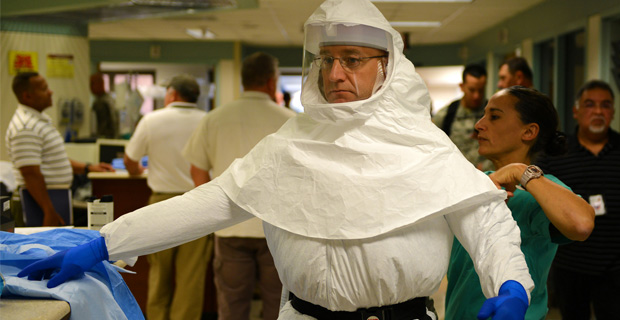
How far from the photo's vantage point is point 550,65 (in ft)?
22.2

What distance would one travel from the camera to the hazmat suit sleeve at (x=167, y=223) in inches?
59.7

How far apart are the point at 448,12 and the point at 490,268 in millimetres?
6578

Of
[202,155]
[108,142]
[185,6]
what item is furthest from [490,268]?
[108,142]

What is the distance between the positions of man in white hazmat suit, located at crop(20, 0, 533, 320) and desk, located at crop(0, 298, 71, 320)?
0.27ft

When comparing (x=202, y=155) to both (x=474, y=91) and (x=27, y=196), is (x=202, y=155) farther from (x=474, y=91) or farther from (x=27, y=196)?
(x=474, y=91)

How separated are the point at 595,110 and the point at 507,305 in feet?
6.50

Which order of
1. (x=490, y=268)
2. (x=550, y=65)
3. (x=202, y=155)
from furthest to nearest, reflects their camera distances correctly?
1. (x=550, y=65)
2. (x=202, y=155)
3. (x=490, y=268)

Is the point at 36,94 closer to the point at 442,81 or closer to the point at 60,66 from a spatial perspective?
the point at 60,66

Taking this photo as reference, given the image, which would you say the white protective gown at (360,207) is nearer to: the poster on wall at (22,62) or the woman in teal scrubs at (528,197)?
the woman in teal scrubs at (528,197)

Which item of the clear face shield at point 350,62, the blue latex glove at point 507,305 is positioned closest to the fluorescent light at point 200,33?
the clear face shield at point 350,62

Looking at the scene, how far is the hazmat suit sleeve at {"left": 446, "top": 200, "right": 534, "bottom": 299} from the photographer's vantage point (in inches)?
54.2

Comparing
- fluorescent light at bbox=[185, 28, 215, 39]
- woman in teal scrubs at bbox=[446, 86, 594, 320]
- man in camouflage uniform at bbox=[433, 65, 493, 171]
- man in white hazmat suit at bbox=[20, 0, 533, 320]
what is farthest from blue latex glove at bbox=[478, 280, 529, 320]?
fluorescent light at bbox=[185, 28, 215, 39]

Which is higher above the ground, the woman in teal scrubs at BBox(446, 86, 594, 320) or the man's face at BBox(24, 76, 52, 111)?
the man's face at BBox(24, 76, 52, 111)

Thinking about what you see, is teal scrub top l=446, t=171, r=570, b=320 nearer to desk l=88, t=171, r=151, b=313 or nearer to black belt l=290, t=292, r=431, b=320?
black belt l=290, t=292, r=431, b=320
